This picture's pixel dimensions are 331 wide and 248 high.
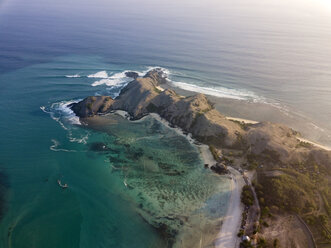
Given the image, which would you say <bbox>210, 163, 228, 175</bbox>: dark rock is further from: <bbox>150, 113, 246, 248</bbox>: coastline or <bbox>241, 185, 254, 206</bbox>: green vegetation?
<bbox>241, 185, 254, 206</bbox>: green vegetation

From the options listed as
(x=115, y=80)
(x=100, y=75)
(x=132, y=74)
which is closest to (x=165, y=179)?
(x=115, y=80)

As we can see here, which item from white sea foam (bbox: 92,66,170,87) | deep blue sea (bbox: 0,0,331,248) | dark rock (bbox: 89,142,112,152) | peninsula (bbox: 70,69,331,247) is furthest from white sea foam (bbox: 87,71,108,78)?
dark rock (bbox: 89,142,112,152)

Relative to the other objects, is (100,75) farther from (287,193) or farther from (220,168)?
(287,193)

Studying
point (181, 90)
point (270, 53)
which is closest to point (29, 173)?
point (181, 90)

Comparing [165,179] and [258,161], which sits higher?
[258,161]

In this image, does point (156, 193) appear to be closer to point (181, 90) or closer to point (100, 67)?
point (181, 90)

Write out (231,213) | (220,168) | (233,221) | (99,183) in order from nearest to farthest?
1. (233,221)
2. (231,213)
3. (99,183)
4. (220,168)
